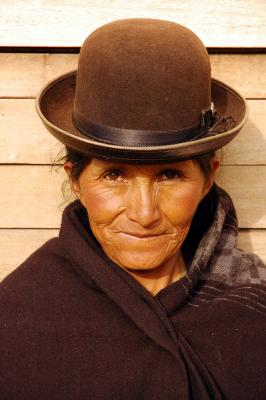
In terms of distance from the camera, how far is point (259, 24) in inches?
83.8

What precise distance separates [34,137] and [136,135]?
0.64m

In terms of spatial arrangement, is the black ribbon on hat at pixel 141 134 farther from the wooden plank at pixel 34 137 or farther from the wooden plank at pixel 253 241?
the wooden plank at pixel 253 241

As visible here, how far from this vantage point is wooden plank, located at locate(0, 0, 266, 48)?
2072 millimetres

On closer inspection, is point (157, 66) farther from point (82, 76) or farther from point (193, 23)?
point (193, 23)

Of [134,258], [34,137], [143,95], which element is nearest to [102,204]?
[134,258]

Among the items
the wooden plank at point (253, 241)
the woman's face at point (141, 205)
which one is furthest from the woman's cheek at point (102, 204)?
the wooden plank at point (253, 241)

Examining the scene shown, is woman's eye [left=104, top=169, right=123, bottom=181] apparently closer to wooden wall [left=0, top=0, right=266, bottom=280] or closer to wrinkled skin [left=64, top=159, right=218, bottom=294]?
wrinkled skin [left=64, top=159, right=218, bottom=294]

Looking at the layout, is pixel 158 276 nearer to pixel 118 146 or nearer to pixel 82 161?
pixel 82 161

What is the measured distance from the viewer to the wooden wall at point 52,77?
2.09 meters

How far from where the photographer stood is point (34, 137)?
2229 millimetres

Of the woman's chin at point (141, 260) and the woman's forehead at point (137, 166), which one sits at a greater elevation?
the woman's forehead at point (137, 166)

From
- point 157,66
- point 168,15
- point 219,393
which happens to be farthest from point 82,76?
point 219,393

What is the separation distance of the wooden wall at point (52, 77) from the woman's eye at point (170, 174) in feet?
1.76

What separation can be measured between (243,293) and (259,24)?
89cm
